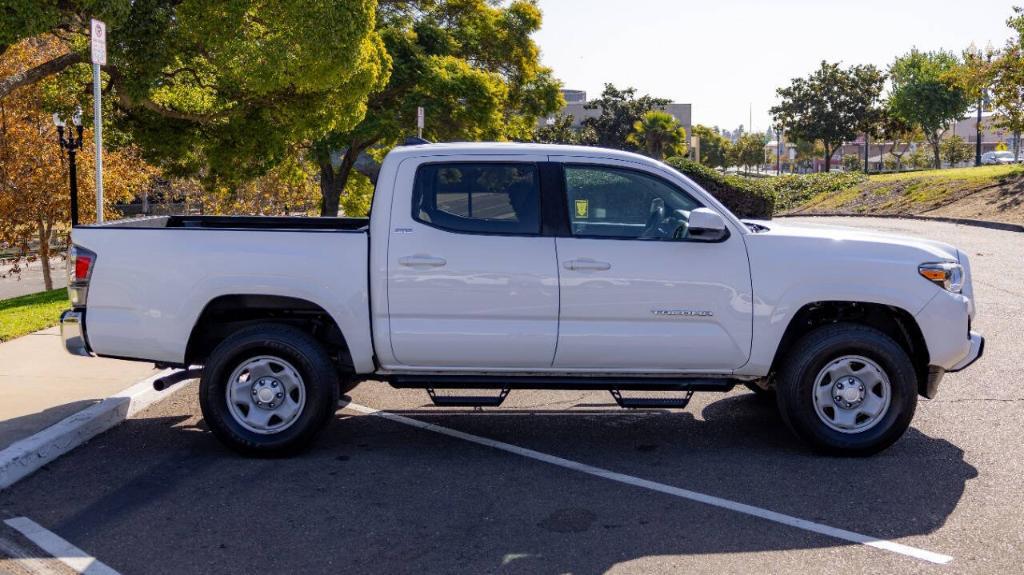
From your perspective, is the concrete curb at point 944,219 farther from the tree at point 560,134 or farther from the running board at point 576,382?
the tree at point 560,134

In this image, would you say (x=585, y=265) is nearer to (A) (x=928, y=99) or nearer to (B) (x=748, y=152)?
(A) (x=928, y=99)

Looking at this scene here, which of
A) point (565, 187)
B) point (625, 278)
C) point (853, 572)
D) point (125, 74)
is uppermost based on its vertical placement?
point (125, 74)

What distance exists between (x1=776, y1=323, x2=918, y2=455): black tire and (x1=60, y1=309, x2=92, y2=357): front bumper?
4599mm

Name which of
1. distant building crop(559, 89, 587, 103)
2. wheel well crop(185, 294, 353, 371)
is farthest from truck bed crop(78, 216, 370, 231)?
distant building crop(559, 89, 587, 103)

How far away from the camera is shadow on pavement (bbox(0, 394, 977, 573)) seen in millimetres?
4766

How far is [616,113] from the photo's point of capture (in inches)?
2995

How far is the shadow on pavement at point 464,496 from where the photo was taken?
477 cm

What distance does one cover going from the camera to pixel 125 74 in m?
13.8

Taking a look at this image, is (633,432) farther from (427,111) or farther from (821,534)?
(427,111)

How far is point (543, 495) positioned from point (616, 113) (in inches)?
2853

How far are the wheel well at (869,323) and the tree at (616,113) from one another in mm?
69553

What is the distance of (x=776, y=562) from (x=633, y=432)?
2.46m

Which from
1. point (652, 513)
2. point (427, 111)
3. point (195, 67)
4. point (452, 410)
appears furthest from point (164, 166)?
point (652, 513)

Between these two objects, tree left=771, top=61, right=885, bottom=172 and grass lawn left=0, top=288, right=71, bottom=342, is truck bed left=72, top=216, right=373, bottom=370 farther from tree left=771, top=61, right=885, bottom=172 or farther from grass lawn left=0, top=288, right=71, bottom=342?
tree left=771, top=61, right=885, bottom=172
